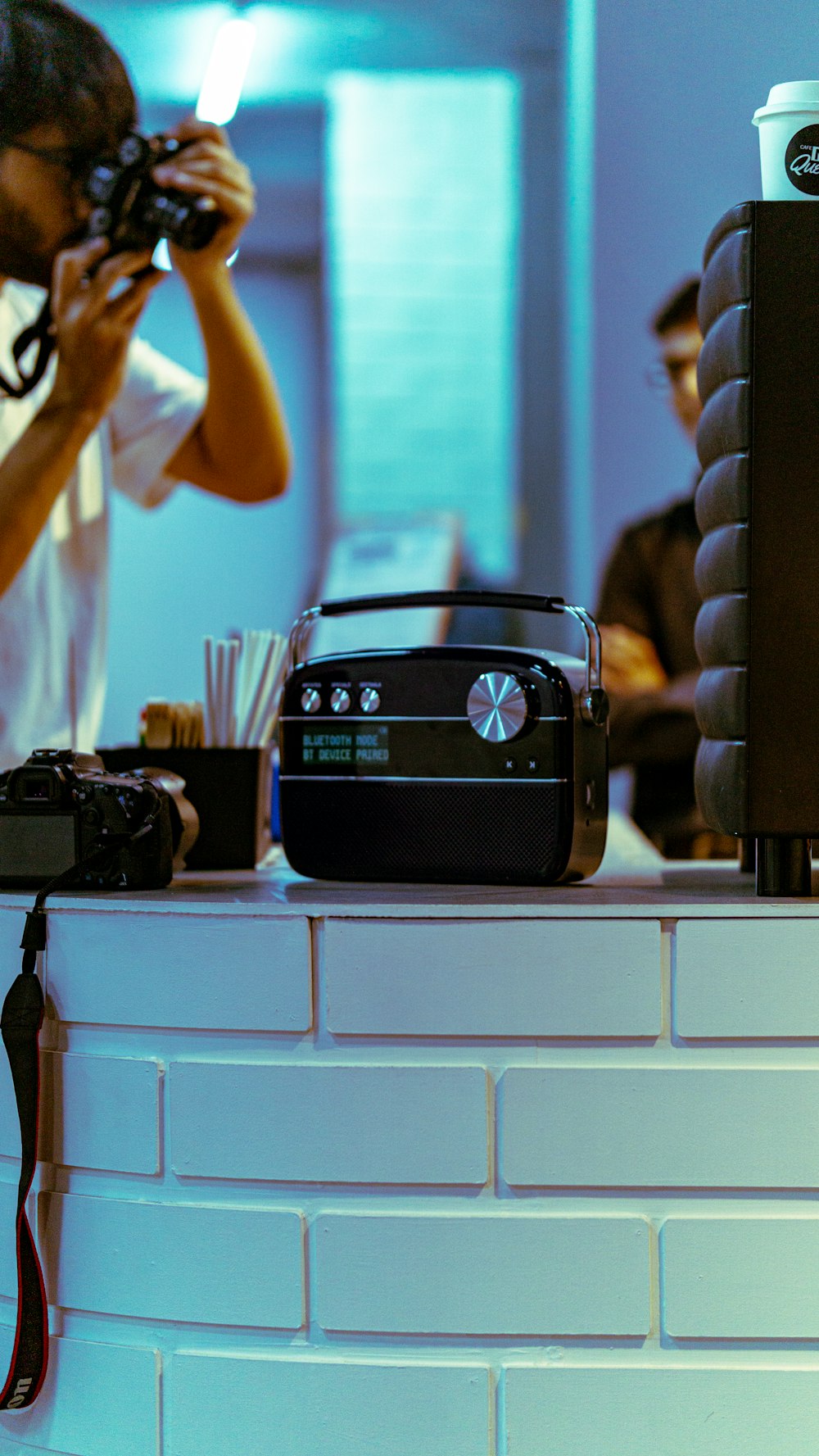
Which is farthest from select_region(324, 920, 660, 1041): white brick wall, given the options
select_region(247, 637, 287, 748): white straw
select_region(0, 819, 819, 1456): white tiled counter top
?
select_region(247, 637, 287, 748): white straw

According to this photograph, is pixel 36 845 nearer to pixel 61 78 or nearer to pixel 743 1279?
pixel 743 1279

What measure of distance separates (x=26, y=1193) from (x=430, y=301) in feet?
4.82

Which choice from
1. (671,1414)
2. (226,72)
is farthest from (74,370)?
(671,1414)

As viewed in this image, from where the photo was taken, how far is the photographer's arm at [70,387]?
1.29 meters

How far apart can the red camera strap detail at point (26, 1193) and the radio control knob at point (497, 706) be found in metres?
0.29

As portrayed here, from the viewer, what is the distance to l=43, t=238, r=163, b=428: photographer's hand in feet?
4.38

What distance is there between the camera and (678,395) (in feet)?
5.92

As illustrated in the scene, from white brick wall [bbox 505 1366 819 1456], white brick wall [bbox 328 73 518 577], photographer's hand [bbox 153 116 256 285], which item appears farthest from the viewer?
white brick wall [bbox 328 73 518 577]

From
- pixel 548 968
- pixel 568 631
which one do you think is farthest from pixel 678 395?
pixel 548 968

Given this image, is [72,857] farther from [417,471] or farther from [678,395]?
[678,395]

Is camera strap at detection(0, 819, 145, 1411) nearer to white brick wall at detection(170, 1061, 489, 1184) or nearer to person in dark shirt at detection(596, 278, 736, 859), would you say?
white brick wall at detection(170, 1061, 489, 1184)

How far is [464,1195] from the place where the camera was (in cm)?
59

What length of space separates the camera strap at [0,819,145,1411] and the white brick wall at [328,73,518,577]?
3.88 ft

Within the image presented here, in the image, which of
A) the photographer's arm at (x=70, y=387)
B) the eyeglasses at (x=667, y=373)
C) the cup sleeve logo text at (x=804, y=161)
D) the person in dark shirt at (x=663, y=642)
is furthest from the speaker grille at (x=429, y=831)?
the eyeglasses at (x=667, y=373)
